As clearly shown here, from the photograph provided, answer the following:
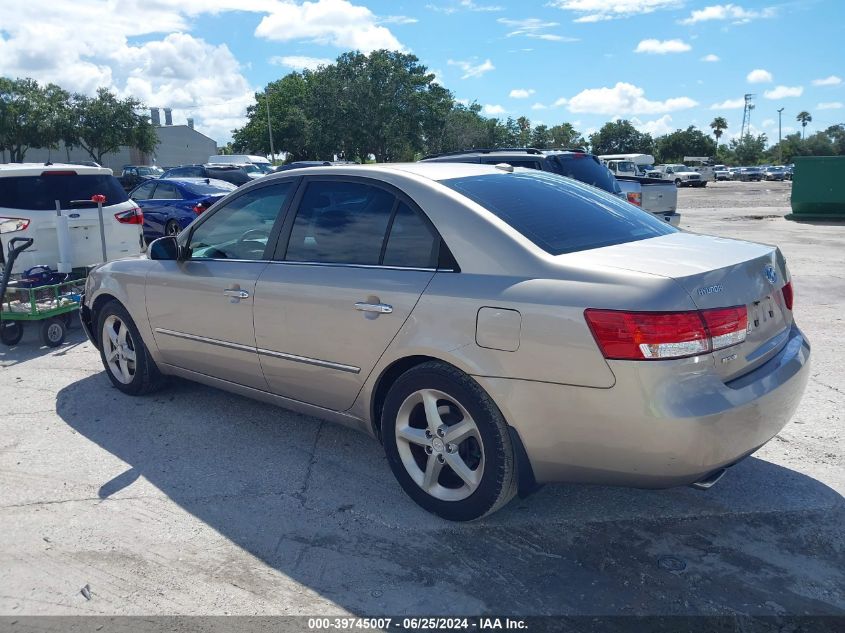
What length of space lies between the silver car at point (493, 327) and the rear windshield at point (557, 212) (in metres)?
0.02

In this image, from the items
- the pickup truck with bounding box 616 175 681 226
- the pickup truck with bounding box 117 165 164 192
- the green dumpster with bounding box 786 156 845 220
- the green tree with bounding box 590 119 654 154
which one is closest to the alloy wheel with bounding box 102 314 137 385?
the pickup truck with bounding box 616 175 681 226

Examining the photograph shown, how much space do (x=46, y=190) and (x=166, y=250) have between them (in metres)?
3.79

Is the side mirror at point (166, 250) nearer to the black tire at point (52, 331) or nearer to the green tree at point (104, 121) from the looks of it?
the black tire at point (52, 331)

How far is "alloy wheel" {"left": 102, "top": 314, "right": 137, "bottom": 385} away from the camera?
543cm

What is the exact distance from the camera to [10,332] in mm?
7191

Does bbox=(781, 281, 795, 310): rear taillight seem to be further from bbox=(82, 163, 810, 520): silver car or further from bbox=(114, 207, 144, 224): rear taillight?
bbox=(114, 207, 144, 224): rear taillight

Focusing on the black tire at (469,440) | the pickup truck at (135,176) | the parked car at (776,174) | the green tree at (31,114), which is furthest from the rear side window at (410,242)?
the parked car at (776,174)

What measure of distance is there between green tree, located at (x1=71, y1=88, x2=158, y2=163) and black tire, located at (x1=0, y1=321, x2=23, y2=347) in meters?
45.4

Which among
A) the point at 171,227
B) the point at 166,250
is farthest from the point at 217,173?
the point at 166,250

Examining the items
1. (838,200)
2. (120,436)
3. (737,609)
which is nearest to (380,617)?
(737,609)

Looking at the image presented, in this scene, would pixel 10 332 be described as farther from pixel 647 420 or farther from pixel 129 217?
pixel 647 420

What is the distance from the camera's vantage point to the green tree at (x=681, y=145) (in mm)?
98188

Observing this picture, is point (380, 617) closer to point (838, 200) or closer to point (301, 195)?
point (301, 195)

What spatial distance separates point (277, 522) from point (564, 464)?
4.95 ft
